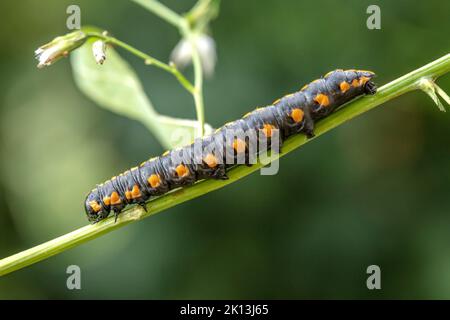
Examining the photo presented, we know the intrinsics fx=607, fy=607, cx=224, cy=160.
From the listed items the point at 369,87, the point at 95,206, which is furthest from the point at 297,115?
the point at 95,206

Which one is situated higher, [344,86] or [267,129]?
[344,86]

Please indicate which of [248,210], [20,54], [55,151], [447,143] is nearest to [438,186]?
[447,143]

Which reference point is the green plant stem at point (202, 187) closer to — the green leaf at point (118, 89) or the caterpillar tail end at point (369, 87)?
the caterpillar tail end at point (369, 87)

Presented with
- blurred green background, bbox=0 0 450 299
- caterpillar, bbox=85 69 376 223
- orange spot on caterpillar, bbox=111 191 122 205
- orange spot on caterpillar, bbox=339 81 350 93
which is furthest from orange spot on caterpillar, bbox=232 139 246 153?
blurred green background, bbox=0 0 450 299

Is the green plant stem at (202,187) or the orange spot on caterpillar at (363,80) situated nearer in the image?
the green plant stem at (202,187)

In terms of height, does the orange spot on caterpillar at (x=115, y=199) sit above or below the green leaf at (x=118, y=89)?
below

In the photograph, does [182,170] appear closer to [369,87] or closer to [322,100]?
[322,100]
